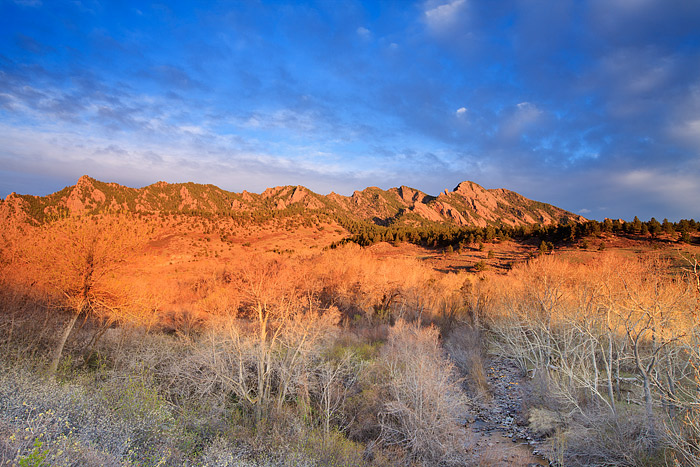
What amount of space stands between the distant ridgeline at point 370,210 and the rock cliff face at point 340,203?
10.3 inches

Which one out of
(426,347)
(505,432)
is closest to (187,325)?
(426,347)

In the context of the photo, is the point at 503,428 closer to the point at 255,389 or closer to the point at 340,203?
the point at 255,389

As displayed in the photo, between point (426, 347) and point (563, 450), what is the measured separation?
1090 cm

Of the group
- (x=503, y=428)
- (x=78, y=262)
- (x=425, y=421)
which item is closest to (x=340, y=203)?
(x=503, y=428)

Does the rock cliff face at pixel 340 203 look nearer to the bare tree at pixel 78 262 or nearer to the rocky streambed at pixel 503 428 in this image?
the bare tree at pixel 78 262

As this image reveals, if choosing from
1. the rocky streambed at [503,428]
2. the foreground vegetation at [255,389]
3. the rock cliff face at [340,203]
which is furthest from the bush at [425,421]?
the rock cliff face at [340,203]

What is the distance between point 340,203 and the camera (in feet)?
519

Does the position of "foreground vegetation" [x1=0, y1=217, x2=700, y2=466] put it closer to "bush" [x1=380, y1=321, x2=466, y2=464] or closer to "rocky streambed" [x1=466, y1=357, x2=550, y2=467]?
"bush" [x1=380, y1=321, x2=466, y2=464]

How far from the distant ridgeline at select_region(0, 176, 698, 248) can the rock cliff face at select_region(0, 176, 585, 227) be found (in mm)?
262

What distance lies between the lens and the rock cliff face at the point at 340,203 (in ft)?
282

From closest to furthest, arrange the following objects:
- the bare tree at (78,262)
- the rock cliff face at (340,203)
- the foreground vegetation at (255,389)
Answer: the foreground vegetation at (255,389) → the bare tree at (78,262) → the rock cliff face at (340,203)

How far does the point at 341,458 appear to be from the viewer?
11297 millimetres

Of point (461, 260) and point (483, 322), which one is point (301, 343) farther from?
point (461, 260)

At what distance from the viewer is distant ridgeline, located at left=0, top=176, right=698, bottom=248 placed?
5119cm
